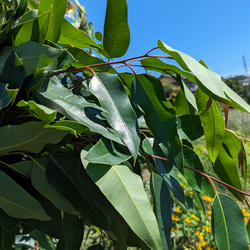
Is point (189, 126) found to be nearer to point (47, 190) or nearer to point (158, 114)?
point (158, 114)

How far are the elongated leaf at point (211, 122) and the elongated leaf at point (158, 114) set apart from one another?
79 millimetres

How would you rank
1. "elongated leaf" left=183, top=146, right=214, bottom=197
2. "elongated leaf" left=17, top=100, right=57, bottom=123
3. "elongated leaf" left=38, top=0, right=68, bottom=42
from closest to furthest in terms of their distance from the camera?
"elongated leaf" left=17, top=100, right=57, bottom=123
"elongated leaf" left=38, top=0, right=68, bottom=42
"elongated leaf" left=183, top=146, right=214, bottom=197

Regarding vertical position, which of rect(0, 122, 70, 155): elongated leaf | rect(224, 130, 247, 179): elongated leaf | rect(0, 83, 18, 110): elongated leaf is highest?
rect(0, 83, 18, 110): elongated leaf

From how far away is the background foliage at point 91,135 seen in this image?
0.43m

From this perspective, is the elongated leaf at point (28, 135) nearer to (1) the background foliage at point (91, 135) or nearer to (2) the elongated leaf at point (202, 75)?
(1) the background foliage at point (91, 135)

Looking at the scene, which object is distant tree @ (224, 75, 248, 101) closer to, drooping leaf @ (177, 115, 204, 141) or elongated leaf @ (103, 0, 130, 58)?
drooping leaf @ (177, 115, 204, 141)

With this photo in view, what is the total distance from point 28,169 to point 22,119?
9cm

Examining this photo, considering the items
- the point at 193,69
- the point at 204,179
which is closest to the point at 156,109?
the point at 193,69

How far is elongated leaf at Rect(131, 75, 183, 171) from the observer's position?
0.49 metres

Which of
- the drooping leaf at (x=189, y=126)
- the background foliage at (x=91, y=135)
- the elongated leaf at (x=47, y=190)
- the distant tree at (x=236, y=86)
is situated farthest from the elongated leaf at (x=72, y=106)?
the distant tree at (x=236, y=86)

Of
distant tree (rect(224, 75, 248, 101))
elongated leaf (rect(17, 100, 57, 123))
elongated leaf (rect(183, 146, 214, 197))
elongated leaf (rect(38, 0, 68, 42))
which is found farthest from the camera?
distant tree (rect(224, 75, 248, 101))

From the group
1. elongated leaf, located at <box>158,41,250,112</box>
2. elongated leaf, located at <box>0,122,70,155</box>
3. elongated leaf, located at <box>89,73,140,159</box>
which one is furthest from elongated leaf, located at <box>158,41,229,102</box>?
elongated leaf, located at <box>0,122,70,155</box>

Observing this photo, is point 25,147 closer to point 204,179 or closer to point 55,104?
point 55,104

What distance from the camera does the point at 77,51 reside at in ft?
1.79
